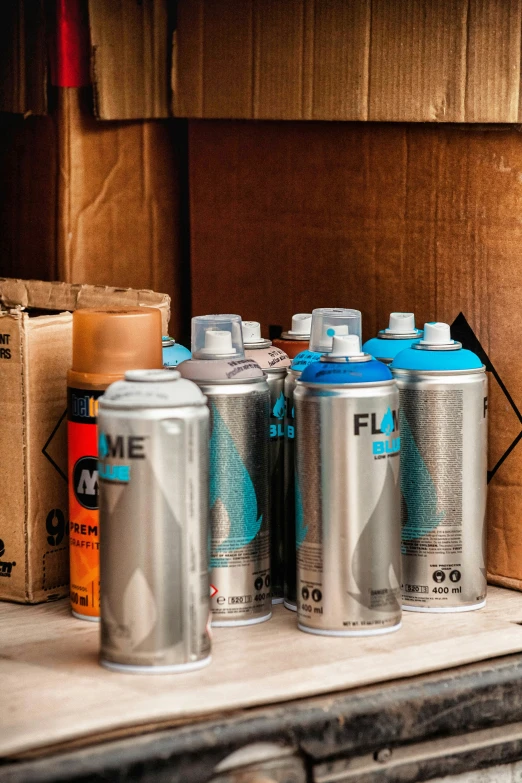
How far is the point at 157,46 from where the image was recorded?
149 cm

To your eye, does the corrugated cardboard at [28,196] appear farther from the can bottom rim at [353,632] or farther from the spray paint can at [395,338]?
the can bottom rim at [353,632]

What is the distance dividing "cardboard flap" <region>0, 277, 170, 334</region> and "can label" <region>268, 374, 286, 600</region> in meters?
0.18

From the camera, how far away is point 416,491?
3.48ft

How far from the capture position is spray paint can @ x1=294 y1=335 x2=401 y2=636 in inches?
37.5

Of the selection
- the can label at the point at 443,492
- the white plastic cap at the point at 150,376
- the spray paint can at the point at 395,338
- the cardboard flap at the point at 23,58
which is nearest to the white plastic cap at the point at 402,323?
the spray paint can at the point at 395,338

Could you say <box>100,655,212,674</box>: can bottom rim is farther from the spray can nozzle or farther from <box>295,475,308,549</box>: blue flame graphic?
the spray can nozzle

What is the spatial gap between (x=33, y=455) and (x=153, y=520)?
279 millimetres

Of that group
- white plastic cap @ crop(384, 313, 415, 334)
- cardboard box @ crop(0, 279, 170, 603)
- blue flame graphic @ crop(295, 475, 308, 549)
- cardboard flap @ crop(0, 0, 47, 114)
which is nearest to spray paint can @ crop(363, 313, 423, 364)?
white plastic cap @ crop(384, 313, 415, 334)

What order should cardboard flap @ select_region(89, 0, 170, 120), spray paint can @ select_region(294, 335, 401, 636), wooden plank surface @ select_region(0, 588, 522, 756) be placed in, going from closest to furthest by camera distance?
wooden plank surface @ select_region(0, 588, 522, 756) → spray paint can @ select_region(294, 335, 401, 636) → cardboard flap @ select_region(89, 0, 170, 120)

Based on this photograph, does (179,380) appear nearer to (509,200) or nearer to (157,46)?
(509,200)

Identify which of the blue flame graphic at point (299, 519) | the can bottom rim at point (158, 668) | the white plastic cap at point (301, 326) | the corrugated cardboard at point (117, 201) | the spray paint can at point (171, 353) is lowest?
the can bottom rim at point (158, 668)

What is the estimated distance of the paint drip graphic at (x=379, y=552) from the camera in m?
0.96

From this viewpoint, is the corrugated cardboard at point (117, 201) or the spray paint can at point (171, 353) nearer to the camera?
the spray paint can at point (171, 353)

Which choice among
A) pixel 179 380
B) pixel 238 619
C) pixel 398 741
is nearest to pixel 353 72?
pixel 179 380
